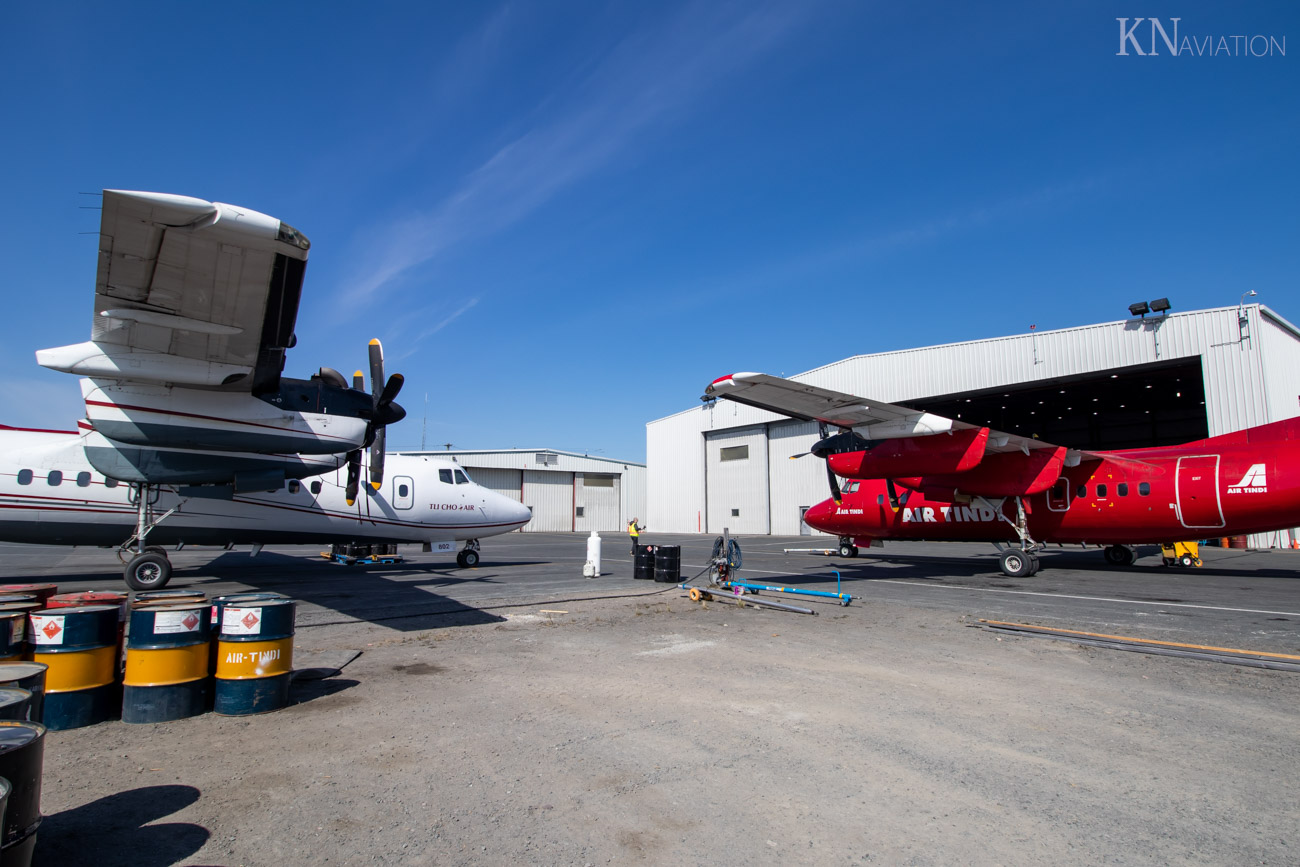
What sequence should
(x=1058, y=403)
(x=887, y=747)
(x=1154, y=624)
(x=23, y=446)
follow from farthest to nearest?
(x=1058, y=403), (x=23, y=446), (x=1154, y=624), (x=887, y=747)

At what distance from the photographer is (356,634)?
836 cm

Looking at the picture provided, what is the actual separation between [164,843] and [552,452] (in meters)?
52.7

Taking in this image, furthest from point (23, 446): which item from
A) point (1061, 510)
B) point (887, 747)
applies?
point (1061, 510)

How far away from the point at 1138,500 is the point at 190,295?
1979 cm

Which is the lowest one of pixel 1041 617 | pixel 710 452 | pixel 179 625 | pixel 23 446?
pixel 1041 617

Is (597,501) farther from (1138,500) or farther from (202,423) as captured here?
(202,423)

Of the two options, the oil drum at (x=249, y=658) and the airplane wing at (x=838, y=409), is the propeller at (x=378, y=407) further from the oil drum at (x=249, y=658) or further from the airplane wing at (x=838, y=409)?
the oil drum at (x=249, y=658)

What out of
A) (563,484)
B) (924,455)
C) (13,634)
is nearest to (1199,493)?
(924,455)

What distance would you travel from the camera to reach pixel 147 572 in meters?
12.7

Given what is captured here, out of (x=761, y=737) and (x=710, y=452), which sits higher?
(x=710, y=452)

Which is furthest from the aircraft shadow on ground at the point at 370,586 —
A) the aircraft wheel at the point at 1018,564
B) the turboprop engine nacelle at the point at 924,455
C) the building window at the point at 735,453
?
the building window at the point at 735,453

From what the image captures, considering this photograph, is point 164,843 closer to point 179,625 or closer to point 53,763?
point 53,763

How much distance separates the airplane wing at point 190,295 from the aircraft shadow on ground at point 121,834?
5.04 metres

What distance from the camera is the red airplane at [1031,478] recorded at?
13.8m
